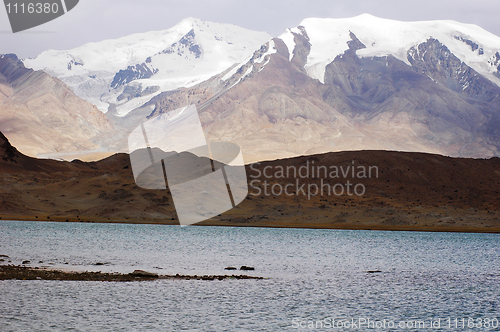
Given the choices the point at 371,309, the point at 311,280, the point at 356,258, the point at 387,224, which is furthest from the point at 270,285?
the point at 387,224

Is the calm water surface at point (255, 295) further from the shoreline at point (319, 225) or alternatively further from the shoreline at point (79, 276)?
the shoreline at point (319, 225)

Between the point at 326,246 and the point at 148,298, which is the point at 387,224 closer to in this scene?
the point at 326,246

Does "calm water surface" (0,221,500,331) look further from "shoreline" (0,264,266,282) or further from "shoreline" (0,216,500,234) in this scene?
"shoreline" (0,216,500,234)

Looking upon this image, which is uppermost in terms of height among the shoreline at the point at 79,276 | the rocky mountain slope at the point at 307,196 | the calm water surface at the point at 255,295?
the rocky mountain slope at the point at 307,196

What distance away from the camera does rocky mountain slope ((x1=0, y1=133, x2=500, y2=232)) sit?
124 metres

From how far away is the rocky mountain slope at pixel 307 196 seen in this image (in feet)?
405

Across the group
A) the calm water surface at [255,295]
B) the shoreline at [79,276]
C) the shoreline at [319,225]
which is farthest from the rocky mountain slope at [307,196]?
the shoreline at [79,276]

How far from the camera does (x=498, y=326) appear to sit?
1049 inches

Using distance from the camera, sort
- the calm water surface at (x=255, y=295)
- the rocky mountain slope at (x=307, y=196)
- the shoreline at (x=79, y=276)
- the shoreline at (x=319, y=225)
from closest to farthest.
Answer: the calm water surface at (x=255, y=295)
the shoreline at (x=79, y=276)
the shoreline at (x=319, y=225)
the rocky mountain slope at (x=307, y=196)

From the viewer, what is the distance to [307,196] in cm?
14212

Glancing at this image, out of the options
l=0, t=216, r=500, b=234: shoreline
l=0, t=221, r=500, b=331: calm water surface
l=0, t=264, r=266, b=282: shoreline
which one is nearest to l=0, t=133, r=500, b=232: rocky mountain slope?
l=0, t=216, r=500, b=234: shoreline

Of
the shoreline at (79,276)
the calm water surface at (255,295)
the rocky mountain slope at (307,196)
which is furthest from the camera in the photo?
the rocky mountain slope at (307,196)

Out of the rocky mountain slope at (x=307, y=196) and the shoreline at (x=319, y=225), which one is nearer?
the shoreline at (x=319, y=225)

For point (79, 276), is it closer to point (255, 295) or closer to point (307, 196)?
point (255, 295)
